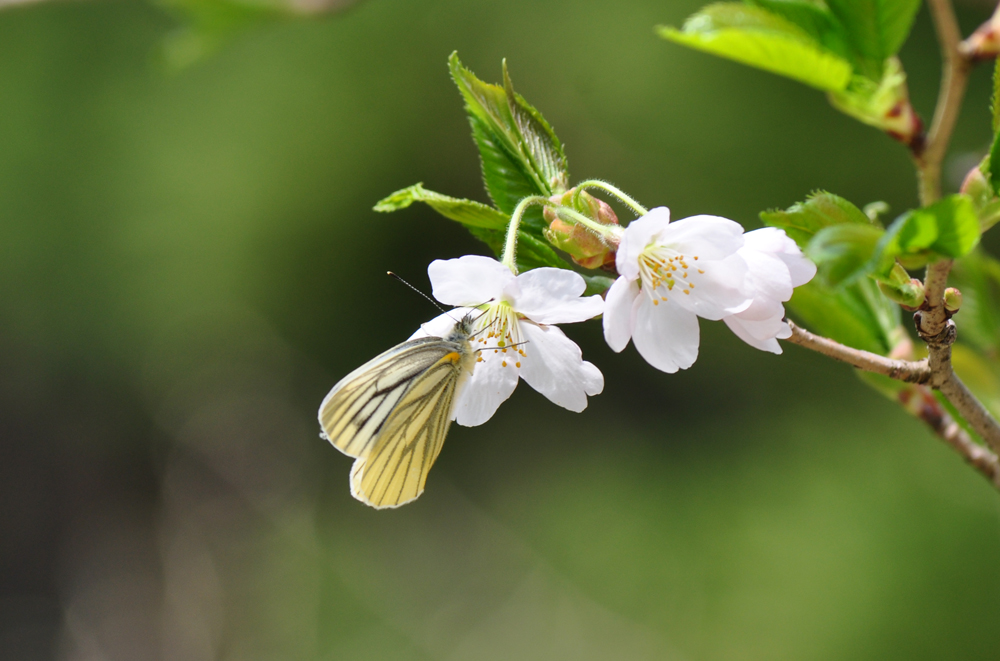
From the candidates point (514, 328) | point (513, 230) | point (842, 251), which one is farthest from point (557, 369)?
point (842, 251)

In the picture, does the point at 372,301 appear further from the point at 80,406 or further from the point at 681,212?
the point at 80,406

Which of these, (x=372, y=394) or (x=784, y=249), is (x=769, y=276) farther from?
(x=372, y=394)

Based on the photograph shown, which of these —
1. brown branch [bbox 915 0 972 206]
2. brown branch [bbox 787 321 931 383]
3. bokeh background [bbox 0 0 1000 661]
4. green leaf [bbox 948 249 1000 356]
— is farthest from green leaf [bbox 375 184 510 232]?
bokeh background [bbox 0 0 1000 661]

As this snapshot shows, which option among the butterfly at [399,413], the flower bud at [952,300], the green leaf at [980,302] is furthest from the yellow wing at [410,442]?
the green leaf at [980,302]

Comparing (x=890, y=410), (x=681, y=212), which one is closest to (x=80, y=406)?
(x=681, y=212)

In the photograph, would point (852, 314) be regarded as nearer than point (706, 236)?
No
